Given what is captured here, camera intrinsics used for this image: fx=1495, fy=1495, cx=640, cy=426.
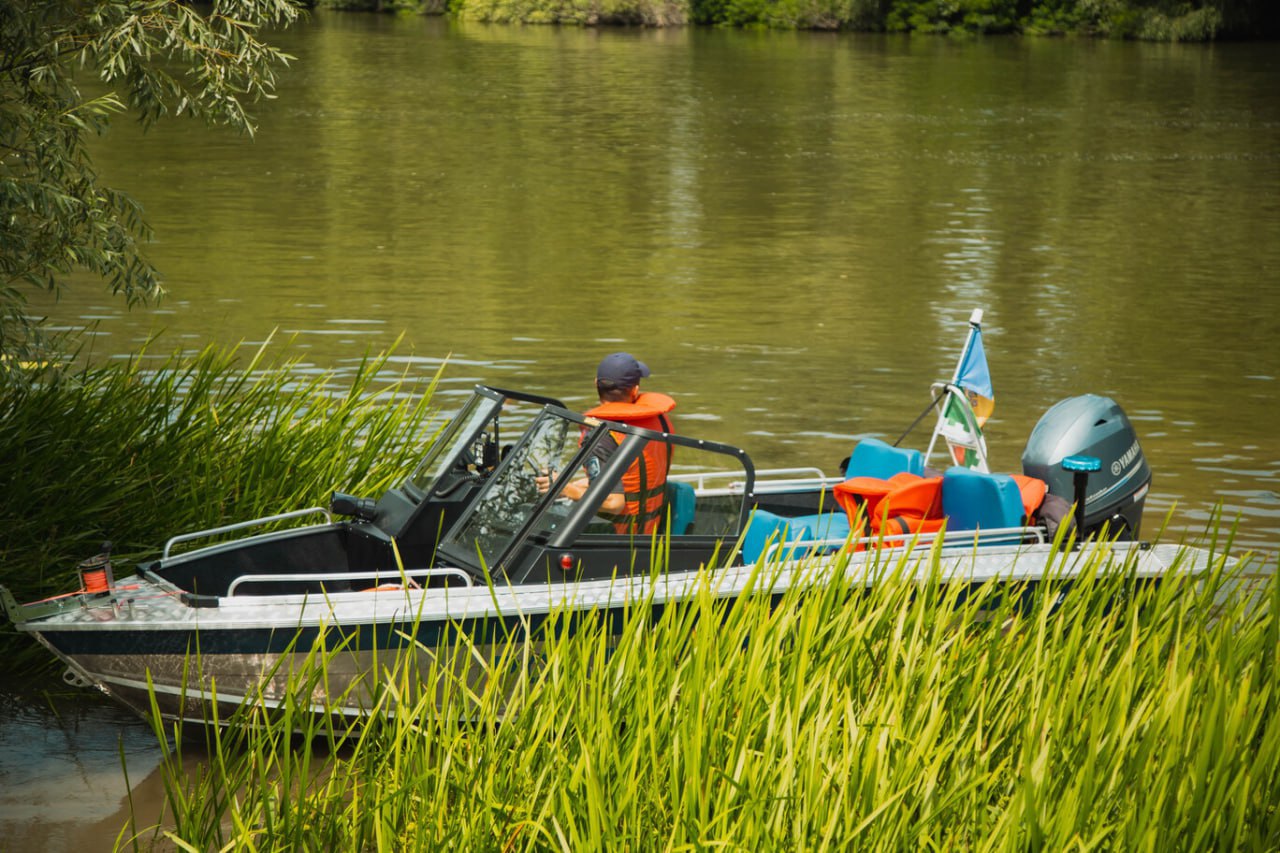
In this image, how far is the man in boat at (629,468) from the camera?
6.15 metres

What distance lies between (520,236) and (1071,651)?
16.0 m

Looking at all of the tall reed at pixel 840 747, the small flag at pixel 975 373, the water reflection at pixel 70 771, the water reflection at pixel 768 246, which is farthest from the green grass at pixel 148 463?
the small flag at pixel 975 373

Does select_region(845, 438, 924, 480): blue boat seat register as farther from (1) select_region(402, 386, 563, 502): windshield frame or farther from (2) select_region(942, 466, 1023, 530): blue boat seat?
(1) select_region(402, 386, 563, 502): windshield frame

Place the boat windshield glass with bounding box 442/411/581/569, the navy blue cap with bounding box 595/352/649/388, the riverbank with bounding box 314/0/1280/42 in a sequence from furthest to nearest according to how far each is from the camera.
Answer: the riverbank with bounding box 314/0/1280/42
the navy blue cap with bounding box 595/352/649/388
the boat windshield glass with bounding box 442/411/581/569

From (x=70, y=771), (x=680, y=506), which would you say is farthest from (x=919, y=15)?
(x=70, y=771)

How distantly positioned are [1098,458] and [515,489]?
2.76m

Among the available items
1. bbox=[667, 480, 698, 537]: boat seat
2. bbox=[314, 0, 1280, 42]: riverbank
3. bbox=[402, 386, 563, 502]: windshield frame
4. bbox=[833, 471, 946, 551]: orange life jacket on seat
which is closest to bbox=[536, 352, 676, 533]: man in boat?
bbox=[667, 480, 698, 537]: boat seat

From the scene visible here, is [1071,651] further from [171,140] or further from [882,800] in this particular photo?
[171,140]

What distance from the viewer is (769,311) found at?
52.0ft

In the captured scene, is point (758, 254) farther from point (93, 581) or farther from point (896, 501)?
point (93, 581)

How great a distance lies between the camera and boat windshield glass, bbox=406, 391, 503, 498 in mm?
Answer: 6719

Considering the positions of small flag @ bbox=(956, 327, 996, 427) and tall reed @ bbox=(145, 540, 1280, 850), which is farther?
small flag @ bbox=(956, 327, 996, 427)

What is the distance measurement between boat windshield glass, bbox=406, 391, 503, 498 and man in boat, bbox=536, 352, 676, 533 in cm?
58

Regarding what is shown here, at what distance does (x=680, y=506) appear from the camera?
6.50m
